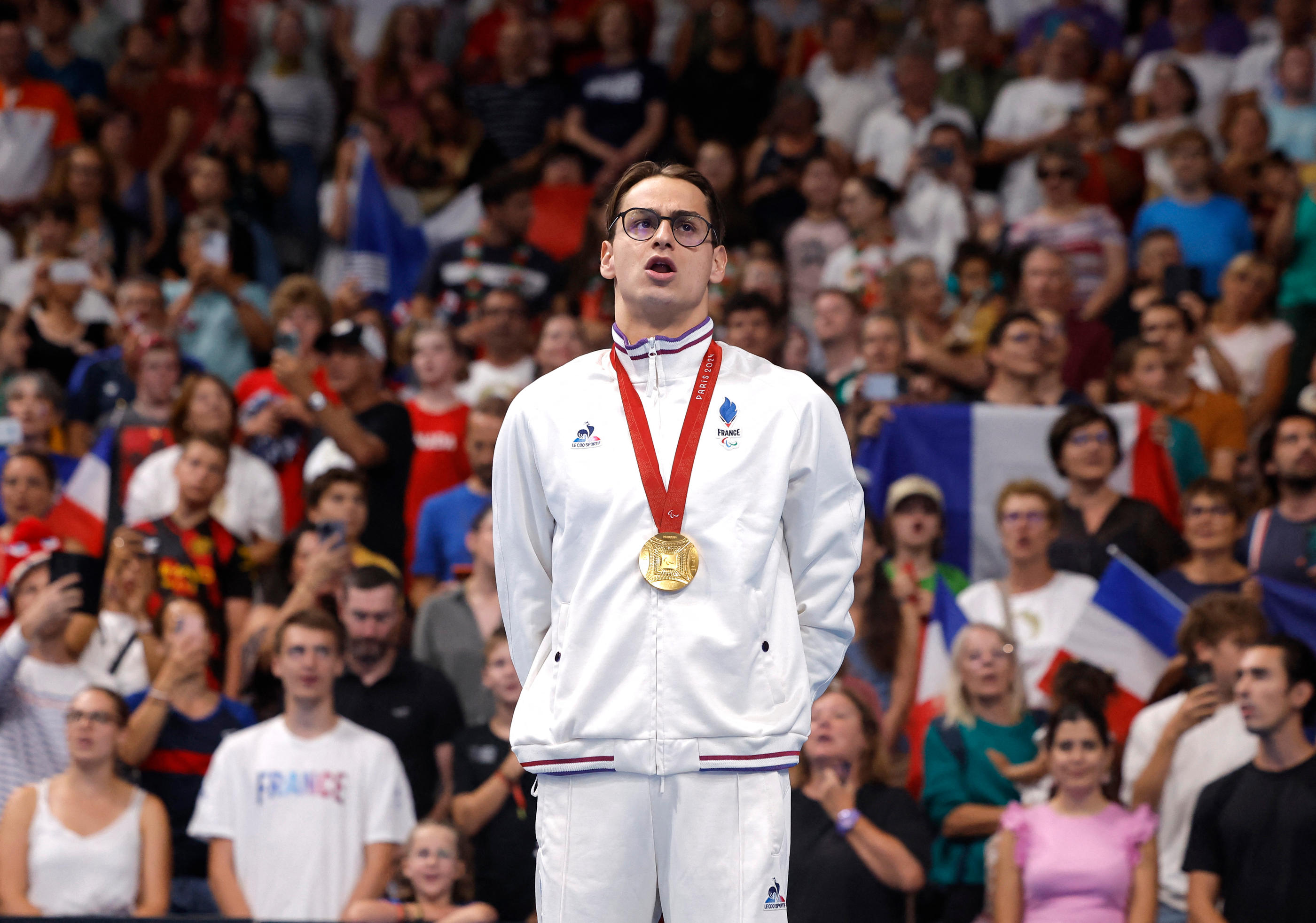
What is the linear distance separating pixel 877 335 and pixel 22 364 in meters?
5.07

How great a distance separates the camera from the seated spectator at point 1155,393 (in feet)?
27.0

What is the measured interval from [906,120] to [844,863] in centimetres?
665

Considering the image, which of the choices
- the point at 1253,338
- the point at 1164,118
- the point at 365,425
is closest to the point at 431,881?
the point at 365,425

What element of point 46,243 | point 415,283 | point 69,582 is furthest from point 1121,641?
point 46,243

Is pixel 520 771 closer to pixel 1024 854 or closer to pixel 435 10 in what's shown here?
pixel 1024 854

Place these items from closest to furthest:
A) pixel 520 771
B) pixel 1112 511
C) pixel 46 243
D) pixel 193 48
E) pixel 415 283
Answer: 1. pixel 520 771
2. pixel 1112 511
3. pixel 46 243
4. pixel 415 283
5. pixel 193 48

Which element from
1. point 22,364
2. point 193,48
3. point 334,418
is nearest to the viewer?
point 334,418

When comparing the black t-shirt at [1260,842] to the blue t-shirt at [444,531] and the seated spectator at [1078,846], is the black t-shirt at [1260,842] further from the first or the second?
the blue t-shirt at [444,531]

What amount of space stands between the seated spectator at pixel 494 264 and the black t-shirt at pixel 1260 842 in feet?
18.8

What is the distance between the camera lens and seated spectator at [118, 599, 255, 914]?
6918 mm

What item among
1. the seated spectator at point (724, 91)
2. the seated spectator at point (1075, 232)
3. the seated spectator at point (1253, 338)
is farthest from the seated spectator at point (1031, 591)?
the seated spectator at point (724, 91)

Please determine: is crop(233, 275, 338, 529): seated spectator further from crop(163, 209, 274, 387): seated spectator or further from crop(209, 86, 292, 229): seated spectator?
crop(209, 86, 292, 229): seated spectator

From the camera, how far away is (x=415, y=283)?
11594mm

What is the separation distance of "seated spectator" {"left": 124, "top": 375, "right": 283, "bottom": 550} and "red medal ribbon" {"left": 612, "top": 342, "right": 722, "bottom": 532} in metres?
5.09
